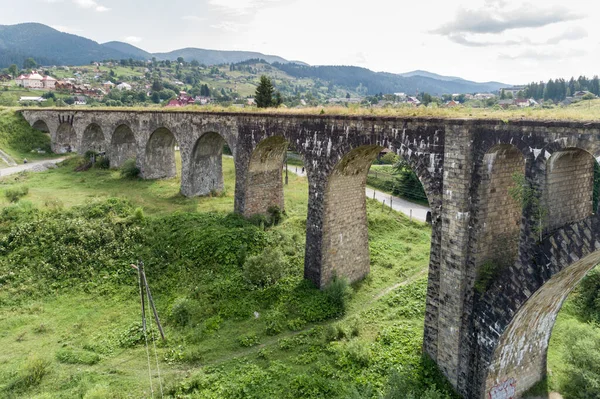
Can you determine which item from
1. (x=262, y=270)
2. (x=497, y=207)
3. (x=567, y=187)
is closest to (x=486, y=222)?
(x=497, y=207)

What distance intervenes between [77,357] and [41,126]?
45.4 metres

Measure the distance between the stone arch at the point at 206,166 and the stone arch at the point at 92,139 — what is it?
18.0 meters

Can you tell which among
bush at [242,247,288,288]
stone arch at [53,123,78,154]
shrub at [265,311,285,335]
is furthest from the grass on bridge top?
stone arch at [53,123,78,154]

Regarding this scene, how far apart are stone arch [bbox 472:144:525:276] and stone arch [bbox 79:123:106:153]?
127ft

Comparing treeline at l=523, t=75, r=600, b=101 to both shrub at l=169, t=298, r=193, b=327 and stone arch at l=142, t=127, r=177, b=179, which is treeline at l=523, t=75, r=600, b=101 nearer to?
stone arch at l=142, t=127, r=177, b=179

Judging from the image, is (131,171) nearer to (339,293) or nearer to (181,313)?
(181,313)

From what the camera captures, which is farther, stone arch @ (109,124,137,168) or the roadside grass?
stone arch @ (109,124,137,168)

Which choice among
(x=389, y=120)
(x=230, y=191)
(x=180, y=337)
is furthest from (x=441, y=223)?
(x=230, y=191)

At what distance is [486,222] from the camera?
1184 centimetres

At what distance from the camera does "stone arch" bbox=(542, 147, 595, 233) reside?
1039cm

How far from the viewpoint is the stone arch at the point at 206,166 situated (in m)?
28.0

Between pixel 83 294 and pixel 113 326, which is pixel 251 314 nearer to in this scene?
pixel 113 326

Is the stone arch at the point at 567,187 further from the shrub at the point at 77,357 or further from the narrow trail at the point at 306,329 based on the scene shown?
the shrub at the point at 77,357

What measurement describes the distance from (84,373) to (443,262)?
11700mm
